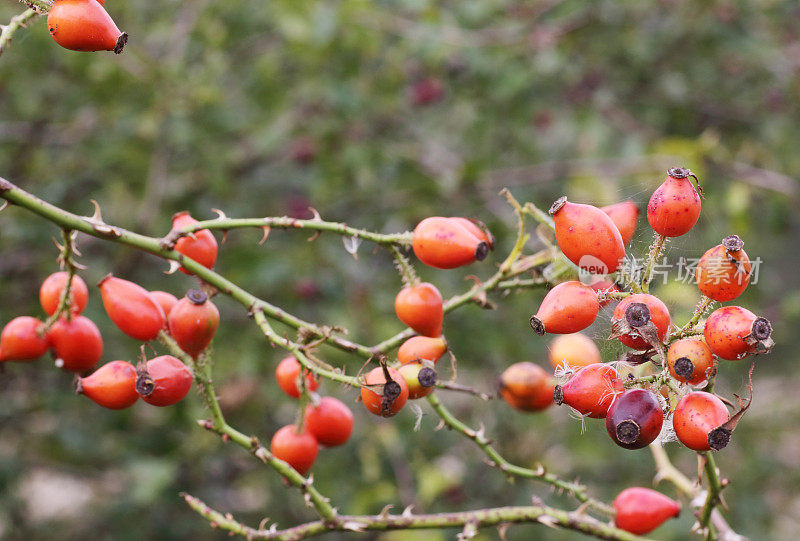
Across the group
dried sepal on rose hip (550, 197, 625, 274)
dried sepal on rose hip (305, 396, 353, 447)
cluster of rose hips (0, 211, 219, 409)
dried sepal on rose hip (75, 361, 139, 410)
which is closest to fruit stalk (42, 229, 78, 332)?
cluster of rose hips (0, 211, 219, 409)

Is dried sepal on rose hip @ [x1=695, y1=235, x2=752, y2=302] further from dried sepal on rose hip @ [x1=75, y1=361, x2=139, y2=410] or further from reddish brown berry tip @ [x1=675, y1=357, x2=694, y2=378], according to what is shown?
dried sepal on rose hip @ [x1=75, y1=361, x2=139, y2=410]

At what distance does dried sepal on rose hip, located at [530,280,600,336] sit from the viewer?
1314 millimetres

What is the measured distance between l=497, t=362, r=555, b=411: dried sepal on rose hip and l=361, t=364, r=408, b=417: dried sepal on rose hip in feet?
2.07

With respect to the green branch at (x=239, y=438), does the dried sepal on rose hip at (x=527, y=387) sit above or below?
below

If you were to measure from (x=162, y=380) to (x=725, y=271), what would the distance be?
3.45 feet

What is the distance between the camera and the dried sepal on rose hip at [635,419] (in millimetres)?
1187

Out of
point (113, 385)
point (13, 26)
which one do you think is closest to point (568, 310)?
point (113, 385)

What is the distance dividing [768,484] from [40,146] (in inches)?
207

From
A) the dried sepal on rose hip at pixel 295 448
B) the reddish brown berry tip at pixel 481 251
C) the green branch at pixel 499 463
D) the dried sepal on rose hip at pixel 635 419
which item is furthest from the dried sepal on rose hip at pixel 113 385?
the dried sepal on rose hip at pixel 635 419

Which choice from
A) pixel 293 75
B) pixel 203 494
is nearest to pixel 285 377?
pixel 203 494

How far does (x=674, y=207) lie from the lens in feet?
4.31

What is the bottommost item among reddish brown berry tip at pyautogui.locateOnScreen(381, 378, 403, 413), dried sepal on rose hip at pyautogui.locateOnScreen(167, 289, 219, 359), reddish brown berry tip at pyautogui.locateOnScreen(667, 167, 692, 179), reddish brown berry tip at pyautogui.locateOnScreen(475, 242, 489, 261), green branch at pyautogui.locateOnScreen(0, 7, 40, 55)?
reddish brown berry tip at pyautogui.locateOnScreen(381, 378, 403, 413)

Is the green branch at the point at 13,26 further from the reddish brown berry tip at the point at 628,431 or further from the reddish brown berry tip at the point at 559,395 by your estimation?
the reddish brown berry tip at the point at 628,431

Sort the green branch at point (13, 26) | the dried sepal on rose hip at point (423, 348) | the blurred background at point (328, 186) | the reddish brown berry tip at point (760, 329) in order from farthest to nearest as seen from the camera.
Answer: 1. the blurred background at point (328, 186)
2. the dried sepal on rose hip at point (423, 348)
3. the green branch at point (13, 26)
4. the reddish brown berry tip at point (760, 329)
